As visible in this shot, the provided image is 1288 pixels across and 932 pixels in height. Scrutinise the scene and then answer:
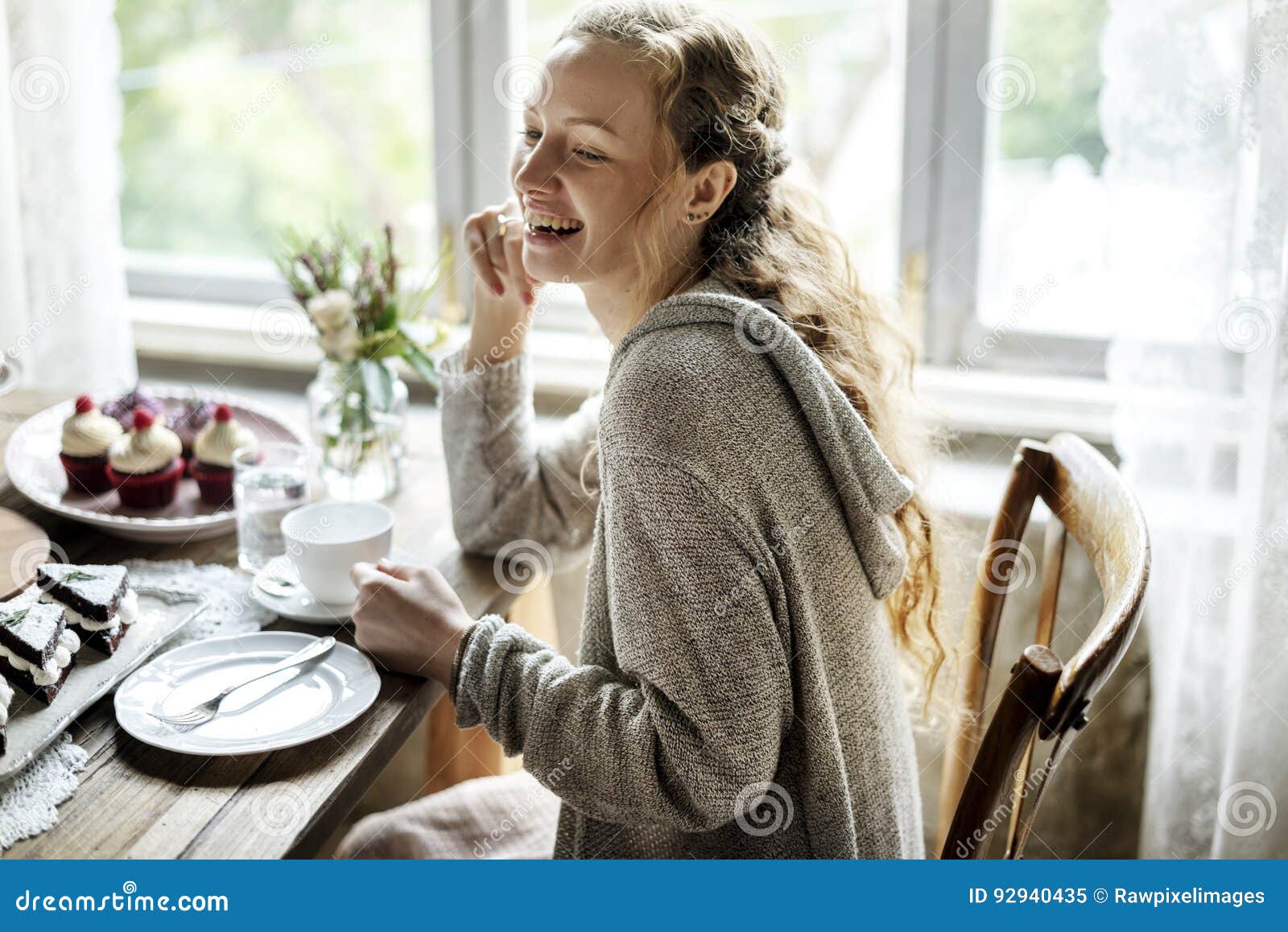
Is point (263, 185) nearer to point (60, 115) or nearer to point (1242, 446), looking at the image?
point (60, 115)

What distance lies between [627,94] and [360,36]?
123 centimetres

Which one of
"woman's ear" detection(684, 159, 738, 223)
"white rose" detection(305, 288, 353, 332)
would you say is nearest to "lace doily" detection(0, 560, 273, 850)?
"white rose" detection(305, 288, 353, 332)

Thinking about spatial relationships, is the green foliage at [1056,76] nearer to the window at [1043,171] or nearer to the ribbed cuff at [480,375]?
the window at [1043,171]

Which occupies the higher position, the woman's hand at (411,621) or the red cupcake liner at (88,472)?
the red cupcake liner at (88,472)

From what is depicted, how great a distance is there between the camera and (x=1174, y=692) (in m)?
1.60

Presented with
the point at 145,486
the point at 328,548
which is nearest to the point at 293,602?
the point at 328,548

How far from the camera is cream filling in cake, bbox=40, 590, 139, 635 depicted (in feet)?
3.49

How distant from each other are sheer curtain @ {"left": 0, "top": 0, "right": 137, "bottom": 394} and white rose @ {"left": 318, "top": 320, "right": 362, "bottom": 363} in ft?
2.23

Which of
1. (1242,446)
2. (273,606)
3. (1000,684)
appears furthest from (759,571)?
(1000,684)

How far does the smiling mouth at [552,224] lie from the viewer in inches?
45.5

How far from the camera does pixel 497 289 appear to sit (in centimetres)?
140

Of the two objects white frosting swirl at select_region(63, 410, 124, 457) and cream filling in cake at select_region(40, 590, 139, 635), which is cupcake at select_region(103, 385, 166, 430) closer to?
white frosting swirl at select_region(63, 410, 124, 457)

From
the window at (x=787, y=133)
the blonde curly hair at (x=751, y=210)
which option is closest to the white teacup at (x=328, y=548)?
the blonde curly hair at (x=751, y=210)

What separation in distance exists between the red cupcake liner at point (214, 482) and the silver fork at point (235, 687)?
33 centimetres
